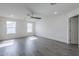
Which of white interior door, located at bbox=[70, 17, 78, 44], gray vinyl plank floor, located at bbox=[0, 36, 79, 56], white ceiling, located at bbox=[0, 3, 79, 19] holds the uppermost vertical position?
Result: white ceiling, located at bbox=[0, 3, 79, 19]

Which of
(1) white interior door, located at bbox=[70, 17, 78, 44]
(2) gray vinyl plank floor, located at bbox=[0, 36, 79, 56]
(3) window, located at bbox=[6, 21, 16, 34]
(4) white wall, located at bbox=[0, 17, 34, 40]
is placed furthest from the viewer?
(3) window, located at bbox=[6, 21, 16, 34]

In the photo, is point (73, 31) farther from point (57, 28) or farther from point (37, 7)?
point (37, 7)

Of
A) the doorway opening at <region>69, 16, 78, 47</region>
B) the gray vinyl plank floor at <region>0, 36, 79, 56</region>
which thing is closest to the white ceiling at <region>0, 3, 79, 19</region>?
the doorway opening at <region>69, 16, 78, 47</region>

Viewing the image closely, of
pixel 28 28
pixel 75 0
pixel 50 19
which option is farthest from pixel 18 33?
pixel 75 0

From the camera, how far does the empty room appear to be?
3883 mm

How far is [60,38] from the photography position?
21.6 ft

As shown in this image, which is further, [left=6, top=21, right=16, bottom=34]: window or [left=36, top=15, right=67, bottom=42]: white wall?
[left=6, top=21, right=16, bottom=34]: window

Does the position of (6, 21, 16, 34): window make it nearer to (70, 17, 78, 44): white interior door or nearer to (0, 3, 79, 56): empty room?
(0, 3, 79, 56): empty room

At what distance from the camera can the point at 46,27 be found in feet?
28.5

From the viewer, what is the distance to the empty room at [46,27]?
388 centimetres

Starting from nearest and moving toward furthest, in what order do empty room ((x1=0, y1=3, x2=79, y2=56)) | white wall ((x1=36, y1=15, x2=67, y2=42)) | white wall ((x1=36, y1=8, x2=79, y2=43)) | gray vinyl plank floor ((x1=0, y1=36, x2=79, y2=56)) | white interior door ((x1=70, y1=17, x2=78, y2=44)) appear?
1. gray vinyl plank floor ((x1=0, y1=36, x2=79, y2=56))
2. empty room ((x1=0, y1=3, x2=79, y2=56))
3. white interior door ((x1=70, y1=17, x2=78, y2=44))
4. white wall ((x1=36, y1=8, x2=79, y2=43))
5. white wall ((x1=36, y1=15, x2=67, y2=42))

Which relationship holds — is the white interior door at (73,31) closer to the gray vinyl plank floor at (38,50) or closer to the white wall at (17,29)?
the gray vinyl plank floor at (38,50)

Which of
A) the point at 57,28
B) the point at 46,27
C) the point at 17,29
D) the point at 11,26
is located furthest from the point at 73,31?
the point at 11,26

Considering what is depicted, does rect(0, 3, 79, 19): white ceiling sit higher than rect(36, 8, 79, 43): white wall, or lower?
higher
